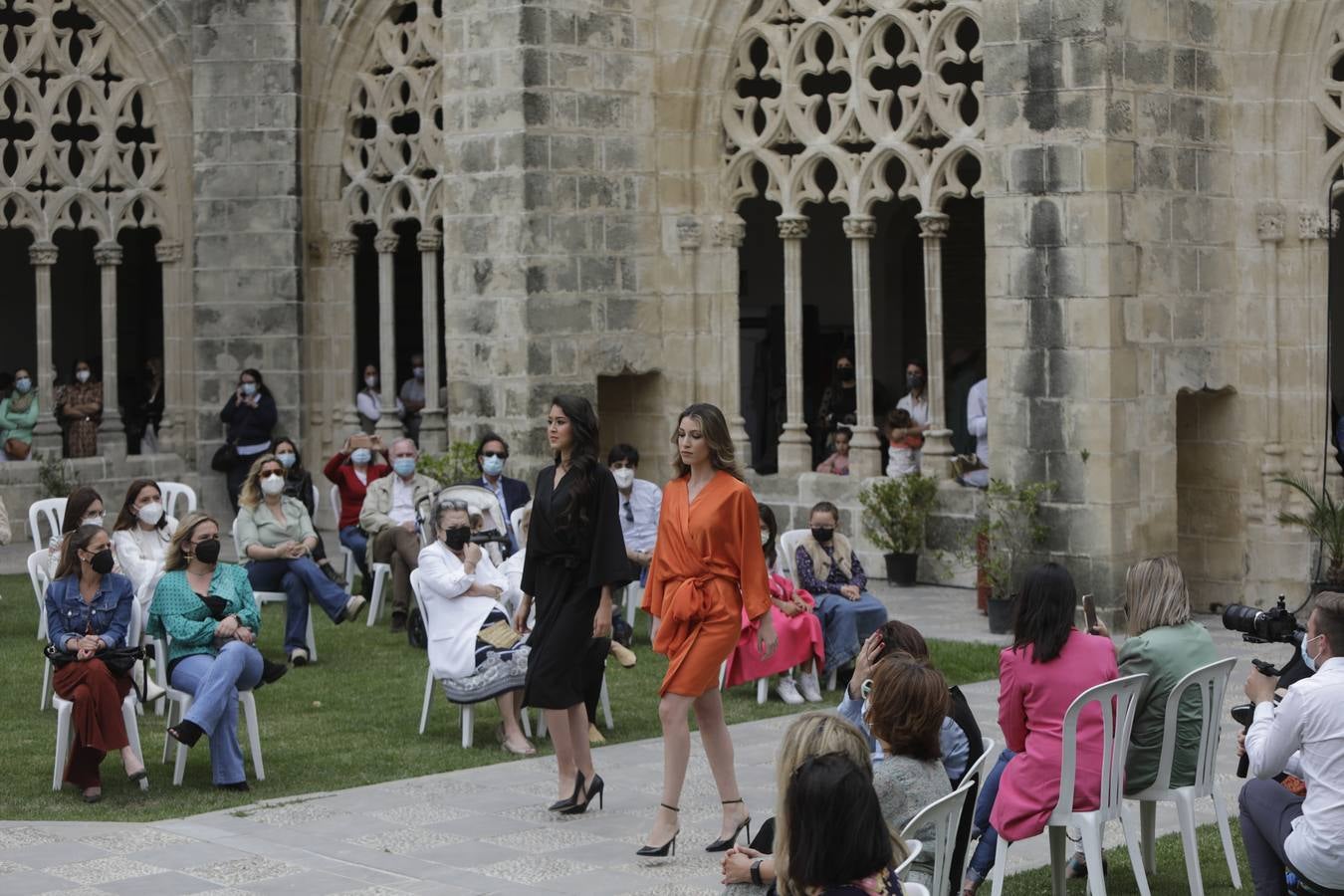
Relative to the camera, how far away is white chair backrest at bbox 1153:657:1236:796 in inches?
280

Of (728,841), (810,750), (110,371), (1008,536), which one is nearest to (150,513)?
(728,841)

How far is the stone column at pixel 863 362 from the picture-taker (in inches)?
613

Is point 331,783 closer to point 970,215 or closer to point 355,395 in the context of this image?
point 355,395

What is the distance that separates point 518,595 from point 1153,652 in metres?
4.35

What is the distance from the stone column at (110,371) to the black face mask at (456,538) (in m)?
9.20

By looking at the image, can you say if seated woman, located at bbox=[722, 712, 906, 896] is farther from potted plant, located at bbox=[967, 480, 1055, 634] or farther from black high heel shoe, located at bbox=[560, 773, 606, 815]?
potted plant, located at bbox=[967, 480, 1055, 634]

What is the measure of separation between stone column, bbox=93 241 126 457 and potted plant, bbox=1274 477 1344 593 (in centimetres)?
991

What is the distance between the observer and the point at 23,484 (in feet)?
60.0

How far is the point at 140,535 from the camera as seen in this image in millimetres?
11414

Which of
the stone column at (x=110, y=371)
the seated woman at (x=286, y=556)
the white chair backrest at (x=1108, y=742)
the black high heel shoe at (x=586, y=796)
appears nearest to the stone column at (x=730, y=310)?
the seated woman at (x=286, y=556)

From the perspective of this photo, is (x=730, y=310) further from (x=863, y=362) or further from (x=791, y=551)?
(x=791, y=551)

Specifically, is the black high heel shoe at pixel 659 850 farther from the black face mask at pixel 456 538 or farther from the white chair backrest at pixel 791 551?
the white chair backrest at pixel 791 551

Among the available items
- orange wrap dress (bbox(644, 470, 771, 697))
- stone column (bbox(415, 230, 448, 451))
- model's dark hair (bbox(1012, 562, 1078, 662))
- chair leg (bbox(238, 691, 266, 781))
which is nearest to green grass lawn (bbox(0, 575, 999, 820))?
chair leg (bbox(238, 691, 266, 781))

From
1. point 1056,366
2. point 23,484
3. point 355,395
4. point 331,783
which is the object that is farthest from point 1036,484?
point 23,484
